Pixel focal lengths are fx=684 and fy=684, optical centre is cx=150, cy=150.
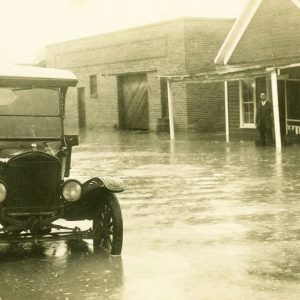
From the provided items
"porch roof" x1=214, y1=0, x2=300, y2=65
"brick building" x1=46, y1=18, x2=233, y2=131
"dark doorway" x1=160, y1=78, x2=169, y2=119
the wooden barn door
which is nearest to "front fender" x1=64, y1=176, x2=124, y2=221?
"porch roof" x1=214, y1=0, x2=300, y2=65

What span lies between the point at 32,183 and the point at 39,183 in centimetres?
7

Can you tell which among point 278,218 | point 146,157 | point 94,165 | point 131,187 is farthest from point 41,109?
point 146,157

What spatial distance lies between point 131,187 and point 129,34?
2481 cm

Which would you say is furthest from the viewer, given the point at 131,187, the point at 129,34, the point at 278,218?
the point at 129,34

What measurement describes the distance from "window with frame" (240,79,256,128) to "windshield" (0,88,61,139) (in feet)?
64.0

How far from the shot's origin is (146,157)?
20.2m

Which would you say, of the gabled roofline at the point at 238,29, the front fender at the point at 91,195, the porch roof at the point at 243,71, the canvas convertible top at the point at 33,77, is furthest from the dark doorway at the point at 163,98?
the front fender at the point at 91,195

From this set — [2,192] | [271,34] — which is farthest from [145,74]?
[2,192]

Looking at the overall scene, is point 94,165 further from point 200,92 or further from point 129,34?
point 129,34

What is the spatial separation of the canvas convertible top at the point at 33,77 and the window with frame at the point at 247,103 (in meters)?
19.5

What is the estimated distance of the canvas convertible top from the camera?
8.05m

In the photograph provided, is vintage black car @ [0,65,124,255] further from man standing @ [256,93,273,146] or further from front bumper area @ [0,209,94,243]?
man standing @ [256,93,273,146]

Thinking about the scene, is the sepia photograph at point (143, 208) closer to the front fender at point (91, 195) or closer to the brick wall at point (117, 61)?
the front fender at point (91, 195)

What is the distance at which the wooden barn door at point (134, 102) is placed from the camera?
36.8 m
